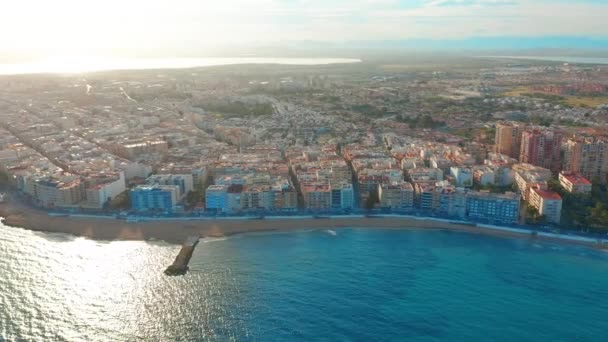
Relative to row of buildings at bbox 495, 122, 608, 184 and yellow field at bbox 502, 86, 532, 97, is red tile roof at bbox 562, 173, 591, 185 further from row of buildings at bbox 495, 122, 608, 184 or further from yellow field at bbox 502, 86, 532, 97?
yellow field at bbox 502, 86, 532, 97

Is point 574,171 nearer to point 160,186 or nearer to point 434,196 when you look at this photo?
point 434,196

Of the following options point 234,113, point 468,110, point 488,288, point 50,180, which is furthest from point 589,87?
point 50,180

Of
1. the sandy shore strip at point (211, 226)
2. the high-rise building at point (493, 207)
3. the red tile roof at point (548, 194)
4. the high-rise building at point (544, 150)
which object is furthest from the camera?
the high-rise building at point (544, 150)

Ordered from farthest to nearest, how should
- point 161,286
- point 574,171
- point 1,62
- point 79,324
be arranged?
point 1,62 → point 574,171 → point 161,286 → point 79,324

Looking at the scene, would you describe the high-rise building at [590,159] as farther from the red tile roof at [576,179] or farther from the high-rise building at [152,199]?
the high-rise building at [152,199]

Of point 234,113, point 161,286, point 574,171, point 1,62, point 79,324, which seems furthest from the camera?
point 1,62

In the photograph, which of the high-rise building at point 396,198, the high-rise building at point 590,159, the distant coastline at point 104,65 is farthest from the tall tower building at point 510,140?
the distant coastline at point 104,65

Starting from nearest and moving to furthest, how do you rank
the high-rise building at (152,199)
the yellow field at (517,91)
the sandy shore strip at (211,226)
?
the sandy shore strip at (211,226), the high-rise building at (152,199), the yellow field at (517,91)

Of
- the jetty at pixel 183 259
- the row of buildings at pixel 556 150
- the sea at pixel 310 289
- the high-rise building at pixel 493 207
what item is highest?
the row of buildings at pixel 556 150
